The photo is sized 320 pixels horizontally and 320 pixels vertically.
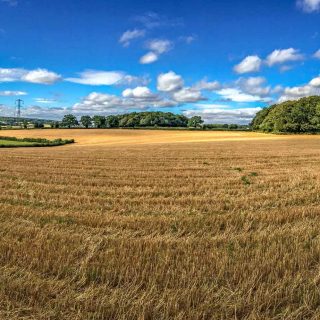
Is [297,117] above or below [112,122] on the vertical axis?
above

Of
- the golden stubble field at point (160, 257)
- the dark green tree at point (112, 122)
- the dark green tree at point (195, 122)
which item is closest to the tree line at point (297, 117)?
the dark green tree at point (195, 122)

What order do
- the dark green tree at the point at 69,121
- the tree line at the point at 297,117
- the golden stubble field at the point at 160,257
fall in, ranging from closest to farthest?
the golden stubble field at the point at 160,257 → the tree line at the point at 297,117 → the dark green tree at the point at 69,121

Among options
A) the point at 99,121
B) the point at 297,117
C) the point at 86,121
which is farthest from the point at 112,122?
the point at 297,117

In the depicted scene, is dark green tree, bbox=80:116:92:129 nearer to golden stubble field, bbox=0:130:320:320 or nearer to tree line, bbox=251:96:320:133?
tree line, bbox=251:96:320:133

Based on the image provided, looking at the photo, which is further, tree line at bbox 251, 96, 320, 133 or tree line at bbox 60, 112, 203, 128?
tree line at bbox 60, 112, 203, 128

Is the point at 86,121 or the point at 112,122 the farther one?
the point at 112,122

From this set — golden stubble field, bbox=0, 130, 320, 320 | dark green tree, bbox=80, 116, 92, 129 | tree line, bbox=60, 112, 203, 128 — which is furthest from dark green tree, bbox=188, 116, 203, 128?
golden stubble field, bbox=0, 130, 320, 320

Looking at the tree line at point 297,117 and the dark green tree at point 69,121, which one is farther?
the dark green tree at point 69,121

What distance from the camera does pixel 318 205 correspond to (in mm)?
10977

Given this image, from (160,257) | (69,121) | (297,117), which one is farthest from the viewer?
(69,121)

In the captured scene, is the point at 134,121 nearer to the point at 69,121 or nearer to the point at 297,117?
the point at 69,121

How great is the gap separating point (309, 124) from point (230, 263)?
106050mm

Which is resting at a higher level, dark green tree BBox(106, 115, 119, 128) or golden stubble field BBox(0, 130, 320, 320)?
dark green tree BBox(106, 115, 119, 128)

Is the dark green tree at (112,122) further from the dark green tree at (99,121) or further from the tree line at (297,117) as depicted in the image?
the tree line at (297,117)
